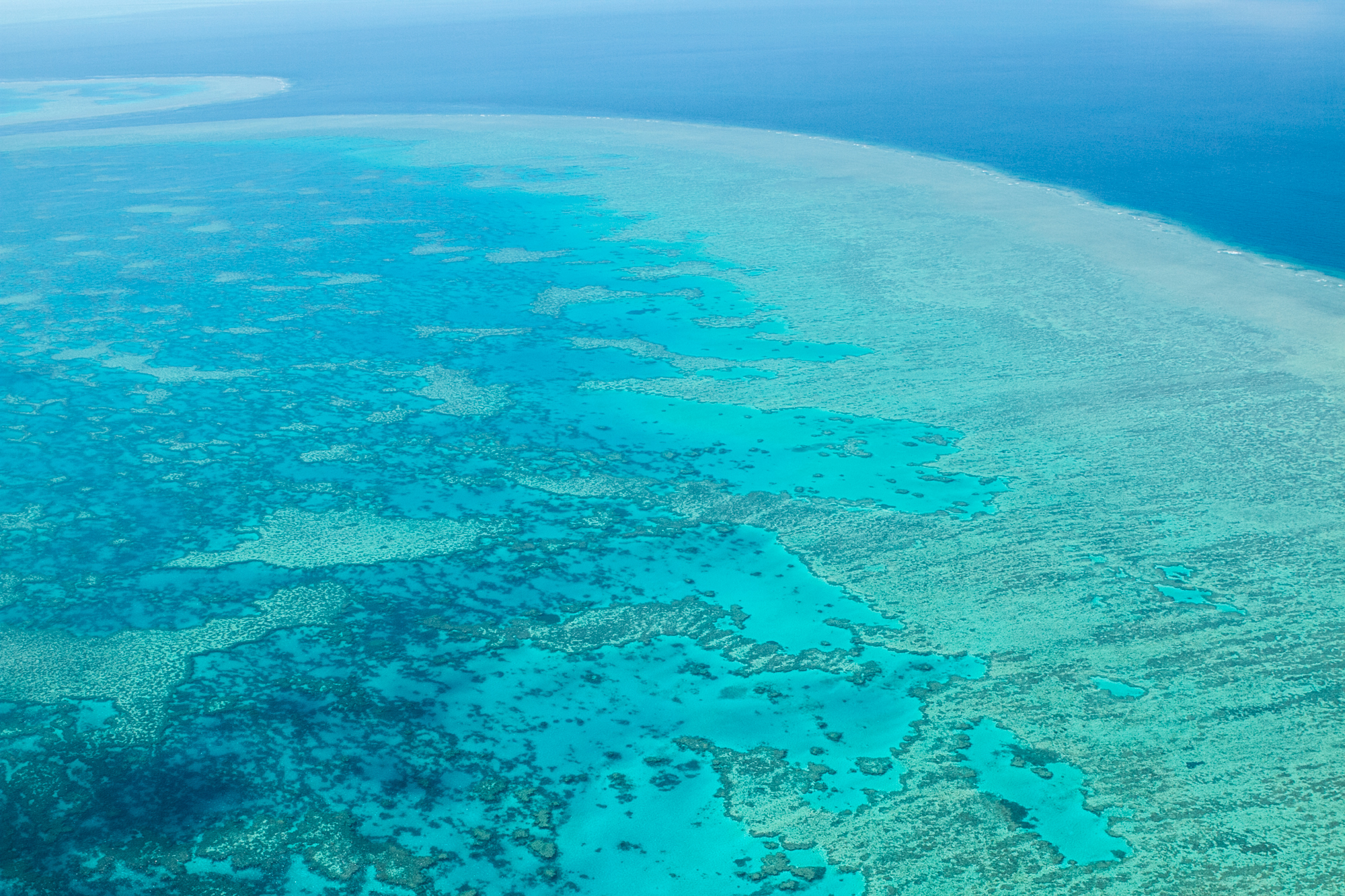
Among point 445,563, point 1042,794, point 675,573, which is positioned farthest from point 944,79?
point 1042,794

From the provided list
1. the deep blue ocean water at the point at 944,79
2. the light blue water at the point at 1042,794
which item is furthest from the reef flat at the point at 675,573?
the deep blue ocean water at the point at 944,79

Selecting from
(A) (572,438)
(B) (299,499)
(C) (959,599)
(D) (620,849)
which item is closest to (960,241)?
(A) (572,438)

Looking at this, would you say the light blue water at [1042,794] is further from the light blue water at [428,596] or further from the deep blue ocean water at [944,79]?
the deep blue ocean water at [944,79]

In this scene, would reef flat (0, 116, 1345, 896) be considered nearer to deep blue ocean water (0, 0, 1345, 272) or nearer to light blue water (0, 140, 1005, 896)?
light blue water (0, 140, 1005, 896)

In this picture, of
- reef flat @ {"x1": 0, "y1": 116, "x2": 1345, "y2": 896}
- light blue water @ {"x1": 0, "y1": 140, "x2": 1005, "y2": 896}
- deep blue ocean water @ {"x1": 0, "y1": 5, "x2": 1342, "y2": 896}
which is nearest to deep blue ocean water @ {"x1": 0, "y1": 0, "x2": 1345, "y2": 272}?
deep blue ocean water @ {"x1": 0, "y1": 5, "x2": 1342, "y2": 896}

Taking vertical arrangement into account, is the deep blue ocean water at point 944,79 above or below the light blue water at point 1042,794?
above

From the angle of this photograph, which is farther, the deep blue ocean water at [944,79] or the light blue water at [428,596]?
the deep blue ocean water at [944,79]
